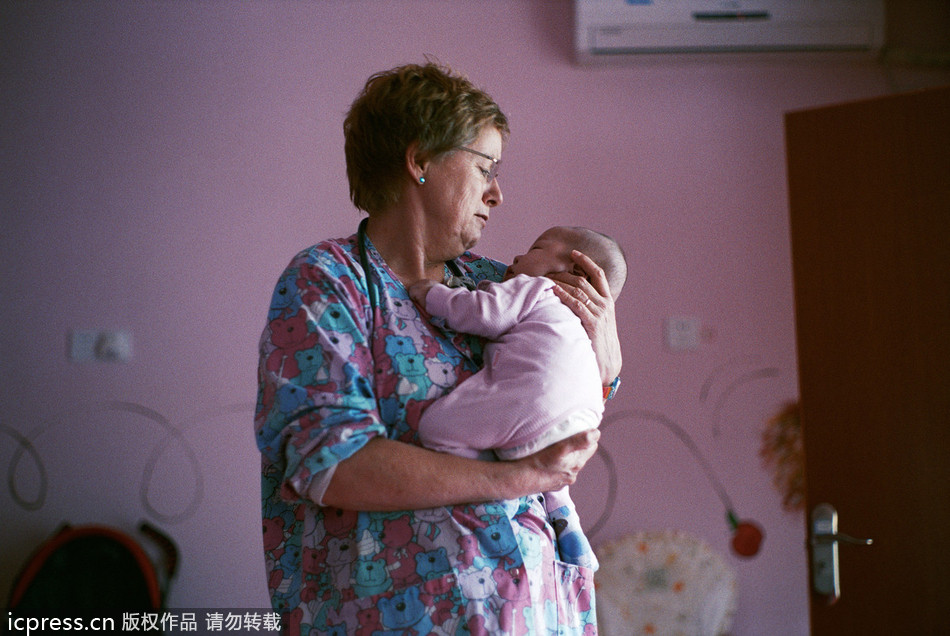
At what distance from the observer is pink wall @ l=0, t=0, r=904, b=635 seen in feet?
7.58

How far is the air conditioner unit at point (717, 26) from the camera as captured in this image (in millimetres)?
2369

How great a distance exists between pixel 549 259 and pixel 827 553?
0.99m

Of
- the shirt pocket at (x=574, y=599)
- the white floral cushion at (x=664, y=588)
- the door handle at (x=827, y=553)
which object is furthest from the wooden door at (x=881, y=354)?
the shirt pocket at (x=574, y=599)

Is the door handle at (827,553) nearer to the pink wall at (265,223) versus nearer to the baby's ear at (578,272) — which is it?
the pink wall at (265,223)

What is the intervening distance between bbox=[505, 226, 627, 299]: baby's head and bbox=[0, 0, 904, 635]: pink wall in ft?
3.41

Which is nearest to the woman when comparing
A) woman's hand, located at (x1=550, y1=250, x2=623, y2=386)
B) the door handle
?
woman's hand, located at (x1=550, y1=250, x2=623, y2=386)

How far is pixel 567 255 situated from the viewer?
4.43 feet

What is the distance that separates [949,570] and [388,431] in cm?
138

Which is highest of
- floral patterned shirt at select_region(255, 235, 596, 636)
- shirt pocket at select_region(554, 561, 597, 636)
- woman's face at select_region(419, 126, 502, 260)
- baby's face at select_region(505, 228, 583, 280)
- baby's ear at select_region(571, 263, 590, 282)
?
woman's face at select_region(419, 126, 502, 260)

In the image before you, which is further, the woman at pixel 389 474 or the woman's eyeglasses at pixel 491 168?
the woman's eyeglasses at pixel 491 168

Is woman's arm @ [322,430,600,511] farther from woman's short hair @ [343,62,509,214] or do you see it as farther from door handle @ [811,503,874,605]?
door handle @ [811,503,874,605]

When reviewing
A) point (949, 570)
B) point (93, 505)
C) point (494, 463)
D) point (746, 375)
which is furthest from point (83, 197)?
point (949, 570)

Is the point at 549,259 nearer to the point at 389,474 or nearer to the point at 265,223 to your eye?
the point at 389,474

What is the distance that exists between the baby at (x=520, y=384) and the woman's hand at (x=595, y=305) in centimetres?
5
